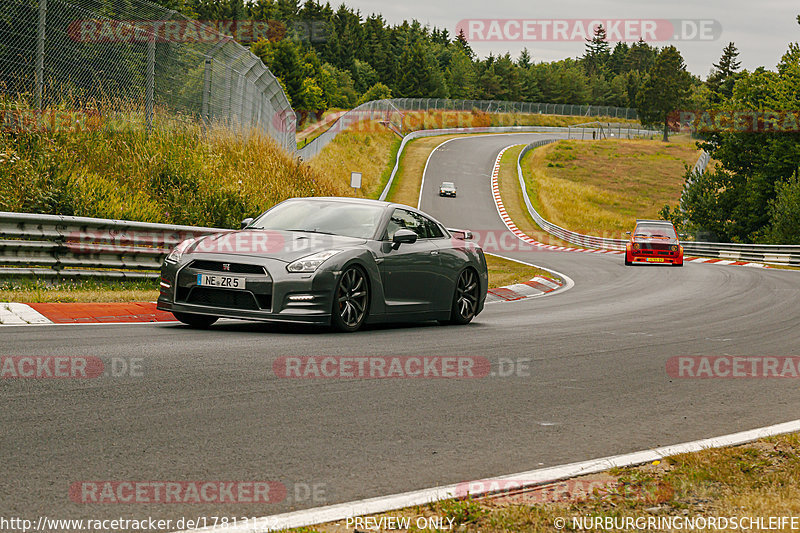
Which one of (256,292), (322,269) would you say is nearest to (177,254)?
(256,292)

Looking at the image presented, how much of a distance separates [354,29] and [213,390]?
547 feet

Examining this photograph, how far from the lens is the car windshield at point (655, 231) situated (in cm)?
3288

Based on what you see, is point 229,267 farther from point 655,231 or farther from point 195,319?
point 655,231

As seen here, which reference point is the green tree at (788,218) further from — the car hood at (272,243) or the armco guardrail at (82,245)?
the car hood at (272,243)

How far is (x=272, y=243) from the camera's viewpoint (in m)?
9.82

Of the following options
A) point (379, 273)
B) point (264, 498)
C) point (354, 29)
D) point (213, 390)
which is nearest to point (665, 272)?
point (379, 273)

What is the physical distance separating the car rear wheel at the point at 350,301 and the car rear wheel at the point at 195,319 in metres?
1.46

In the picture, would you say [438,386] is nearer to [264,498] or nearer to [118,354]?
[118,354]

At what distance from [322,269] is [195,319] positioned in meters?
1.61

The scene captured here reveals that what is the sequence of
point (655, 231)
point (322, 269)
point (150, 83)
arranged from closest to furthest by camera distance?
point (322, 269) < point (150, 83) < point (655, 231)

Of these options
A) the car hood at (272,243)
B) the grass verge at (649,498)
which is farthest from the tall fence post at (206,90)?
the grass verge at (649,498)

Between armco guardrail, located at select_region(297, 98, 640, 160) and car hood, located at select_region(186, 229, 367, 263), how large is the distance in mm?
36124

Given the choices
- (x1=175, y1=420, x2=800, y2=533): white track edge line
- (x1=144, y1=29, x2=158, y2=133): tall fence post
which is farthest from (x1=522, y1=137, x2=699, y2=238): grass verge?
(x1=175, y1=420, x2=800, y2=533): white track edge line

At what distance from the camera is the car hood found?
952cm
